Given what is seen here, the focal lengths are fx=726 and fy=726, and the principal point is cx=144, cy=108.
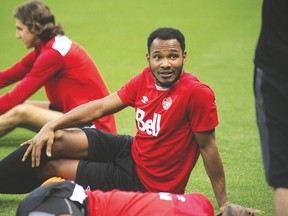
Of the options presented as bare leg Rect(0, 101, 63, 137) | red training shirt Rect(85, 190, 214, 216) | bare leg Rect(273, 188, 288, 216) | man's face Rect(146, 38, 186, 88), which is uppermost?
man's face Rect(146, 38, 186, 88)

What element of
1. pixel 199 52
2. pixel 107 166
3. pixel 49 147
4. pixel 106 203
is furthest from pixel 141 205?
pixel 199 52

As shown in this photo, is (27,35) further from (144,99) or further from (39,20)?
(144,99)

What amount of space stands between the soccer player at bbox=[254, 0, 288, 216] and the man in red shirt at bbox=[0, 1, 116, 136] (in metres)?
2.72

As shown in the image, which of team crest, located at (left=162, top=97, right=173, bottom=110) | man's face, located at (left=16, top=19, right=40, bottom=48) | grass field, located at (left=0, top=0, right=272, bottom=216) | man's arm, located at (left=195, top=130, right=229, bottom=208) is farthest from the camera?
man's face, located at (left=16, top=19, right=40, bottom=48)

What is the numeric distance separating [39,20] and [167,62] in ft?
6.45

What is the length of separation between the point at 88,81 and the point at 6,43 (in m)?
4.17

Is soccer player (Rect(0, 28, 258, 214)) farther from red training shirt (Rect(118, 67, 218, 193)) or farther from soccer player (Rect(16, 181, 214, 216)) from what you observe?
soccer player (Rect(16, 181, 214, 216))

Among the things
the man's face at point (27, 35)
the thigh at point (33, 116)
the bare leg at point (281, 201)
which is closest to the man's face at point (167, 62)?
the bare leg at point (281, 201)

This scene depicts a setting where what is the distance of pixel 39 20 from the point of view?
230 inches

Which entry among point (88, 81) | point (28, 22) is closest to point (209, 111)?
point (88, 81)

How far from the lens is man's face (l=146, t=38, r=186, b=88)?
4207 millimetres

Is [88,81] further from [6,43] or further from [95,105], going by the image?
[6,43]

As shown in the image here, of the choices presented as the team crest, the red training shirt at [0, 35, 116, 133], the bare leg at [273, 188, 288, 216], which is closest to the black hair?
the team crest

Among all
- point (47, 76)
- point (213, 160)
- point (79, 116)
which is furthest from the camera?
point (47, 76)
